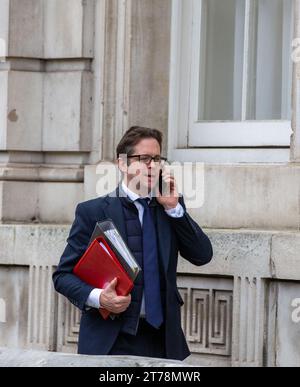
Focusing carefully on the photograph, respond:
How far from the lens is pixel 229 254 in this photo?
838cm

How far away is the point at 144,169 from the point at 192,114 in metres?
2.20

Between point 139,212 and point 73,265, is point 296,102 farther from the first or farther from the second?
point 73,265

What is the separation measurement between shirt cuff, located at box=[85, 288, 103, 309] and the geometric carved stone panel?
1.65 m

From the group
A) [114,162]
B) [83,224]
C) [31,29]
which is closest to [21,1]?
[31,29]

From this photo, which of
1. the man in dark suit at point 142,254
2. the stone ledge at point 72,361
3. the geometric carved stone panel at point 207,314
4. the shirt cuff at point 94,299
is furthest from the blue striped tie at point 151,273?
the geometric carved stone panel at point 207,314

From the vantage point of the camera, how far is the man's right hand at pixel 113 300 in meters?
6.87

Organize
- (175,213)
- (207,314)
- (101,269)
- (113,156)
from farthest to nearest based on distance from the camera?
(113,156)
(207,314)
(175,213)
(101,269)

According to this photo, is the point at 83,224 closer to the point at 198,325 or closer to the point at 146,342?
the point at 146,342

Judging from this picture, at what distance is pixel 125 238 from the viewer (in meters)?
7.11

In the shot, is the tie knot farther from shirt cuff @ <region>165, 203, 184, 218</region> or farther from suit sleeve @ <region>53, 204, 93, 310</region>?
suit sleeve @ <region>53, 204, 93, 310</region>

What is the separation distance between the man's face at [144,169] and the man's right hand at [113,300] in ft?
1.64

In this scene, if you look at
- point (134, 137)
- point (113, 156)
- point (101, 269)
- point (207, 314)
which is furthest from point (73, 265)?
point (113, 156)

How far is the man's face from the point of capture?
7.07m

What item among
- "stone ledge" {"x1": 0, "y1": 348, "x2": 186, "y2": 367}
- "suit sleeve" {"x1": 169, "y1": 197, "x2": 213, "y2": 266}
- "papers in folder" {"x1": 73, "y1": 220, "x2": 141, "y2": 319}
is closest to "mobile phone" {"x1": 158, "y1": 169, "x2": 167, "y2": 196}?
"suit sleeve" {"x1": 169, "y1": 197, "x2": 213, "y2": 266}
